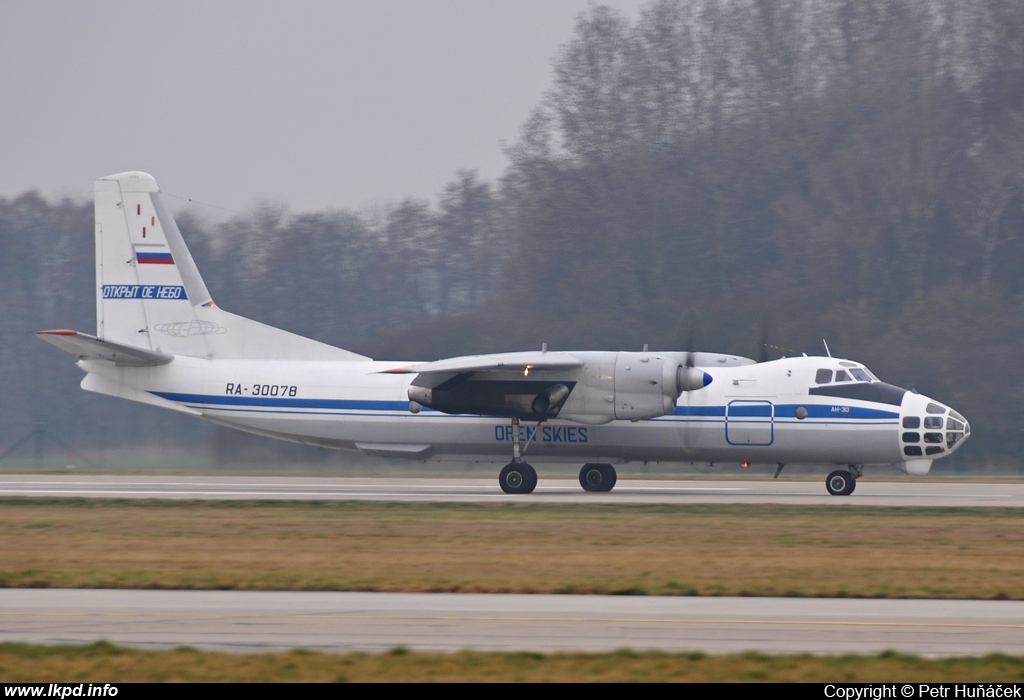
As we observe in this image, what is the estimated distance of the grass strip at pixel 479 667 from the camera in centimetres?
750

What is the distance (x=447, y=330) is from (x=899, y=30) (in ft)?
68.6

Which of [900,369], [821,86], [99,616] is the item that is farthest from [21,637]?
[821,86]

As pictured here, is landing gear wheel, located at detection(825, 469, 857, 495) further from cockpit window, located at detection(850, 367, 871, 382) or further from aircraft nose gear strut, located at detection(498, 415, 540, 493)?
aircraft nose gear strut, located at detection(498, 415, 540, 493)

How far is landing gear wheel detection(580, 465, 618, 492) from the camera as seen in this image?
1028 inches

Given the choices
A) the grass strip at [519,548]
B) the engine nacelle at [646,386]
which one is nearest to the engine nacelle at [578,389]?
the engine nacelle at [646,386]

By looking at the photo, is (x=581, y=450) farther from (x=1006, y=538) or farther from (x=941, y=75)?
(x=941, y=75)

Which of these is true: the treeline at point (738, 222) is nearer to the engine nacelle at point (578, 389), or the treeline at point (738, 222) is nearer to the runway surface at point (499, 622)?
the engine nacelle at point (578, 389)

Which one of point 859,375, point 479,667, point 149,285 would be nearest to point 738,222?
point 859,375

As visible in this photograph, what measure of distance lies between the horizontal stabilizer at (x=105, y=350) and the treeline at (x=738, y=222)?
14295 mm

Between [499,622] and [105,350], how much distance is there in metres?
19.8

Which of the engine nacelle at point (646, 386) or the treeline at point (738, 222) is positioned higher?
the treeline at point (738, 222)

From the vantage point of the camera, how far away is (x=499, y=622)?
9562 millimetres

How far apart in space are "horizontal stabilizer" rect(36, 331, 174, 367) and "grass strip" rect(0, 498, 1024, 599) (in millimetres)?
4888

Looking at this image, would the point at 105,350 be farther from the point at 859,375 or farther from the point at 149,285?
the point at 859,375
